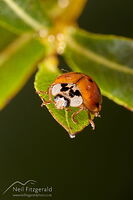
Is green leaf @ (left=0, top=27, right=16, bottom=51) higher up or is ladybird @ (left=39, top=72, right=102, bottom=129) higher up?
green leaf @ (left=0, top=27, right=16, bottom=51)

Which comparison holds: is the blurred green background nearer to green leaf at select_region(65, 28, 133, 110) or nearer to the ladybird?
green leaf at select_region(65, 28, 133, 110)

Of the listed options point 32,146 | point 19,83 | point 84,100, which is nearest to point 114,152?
point 32,146

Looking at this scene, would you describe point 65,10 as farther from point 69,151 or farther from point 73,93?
point 69,151

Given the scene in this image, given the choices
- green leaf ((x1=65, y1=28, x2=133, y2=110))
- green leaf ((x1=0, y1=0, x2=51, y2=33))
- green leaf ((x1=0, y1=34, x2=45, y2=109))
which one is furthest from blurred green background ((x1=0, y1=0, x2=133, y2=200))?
green leaf ((x1=0, y1=0, x2=51, y2=33))

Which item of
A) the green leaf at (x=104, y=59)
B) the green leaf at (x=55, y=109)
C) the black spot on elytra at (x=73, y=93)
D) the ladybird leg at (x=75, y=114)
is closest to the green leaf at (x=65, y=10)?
the green leaf at (x=104, y=59)

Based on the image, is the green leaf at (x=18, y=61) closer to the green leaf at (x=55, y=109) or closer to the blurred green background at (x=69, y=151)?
the green leaf at (x=55, y=109)

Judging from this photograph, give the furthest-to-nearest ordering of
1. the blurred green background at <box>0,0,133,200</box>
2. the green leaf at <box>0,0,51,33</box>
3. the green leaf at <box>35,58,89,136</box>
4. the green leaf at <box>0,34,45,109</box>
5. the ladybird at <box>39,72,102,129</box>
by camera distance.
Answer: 1. the blurred green background at <box>0,0,133,200</box>
2. the green leaf at <box>0,34,45,109</box>
3. the green leaf at <box>0,0,51,33</box>
4. the ladybird at <box>39,72,102,129</box>
5. the green leaf at <box>35,58,89,136</box>

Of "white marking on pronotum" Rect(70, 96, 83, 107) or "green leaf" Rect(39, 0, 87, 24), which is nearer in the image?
"white marking on pronotum" Rect(70, 96, 83, 107)
